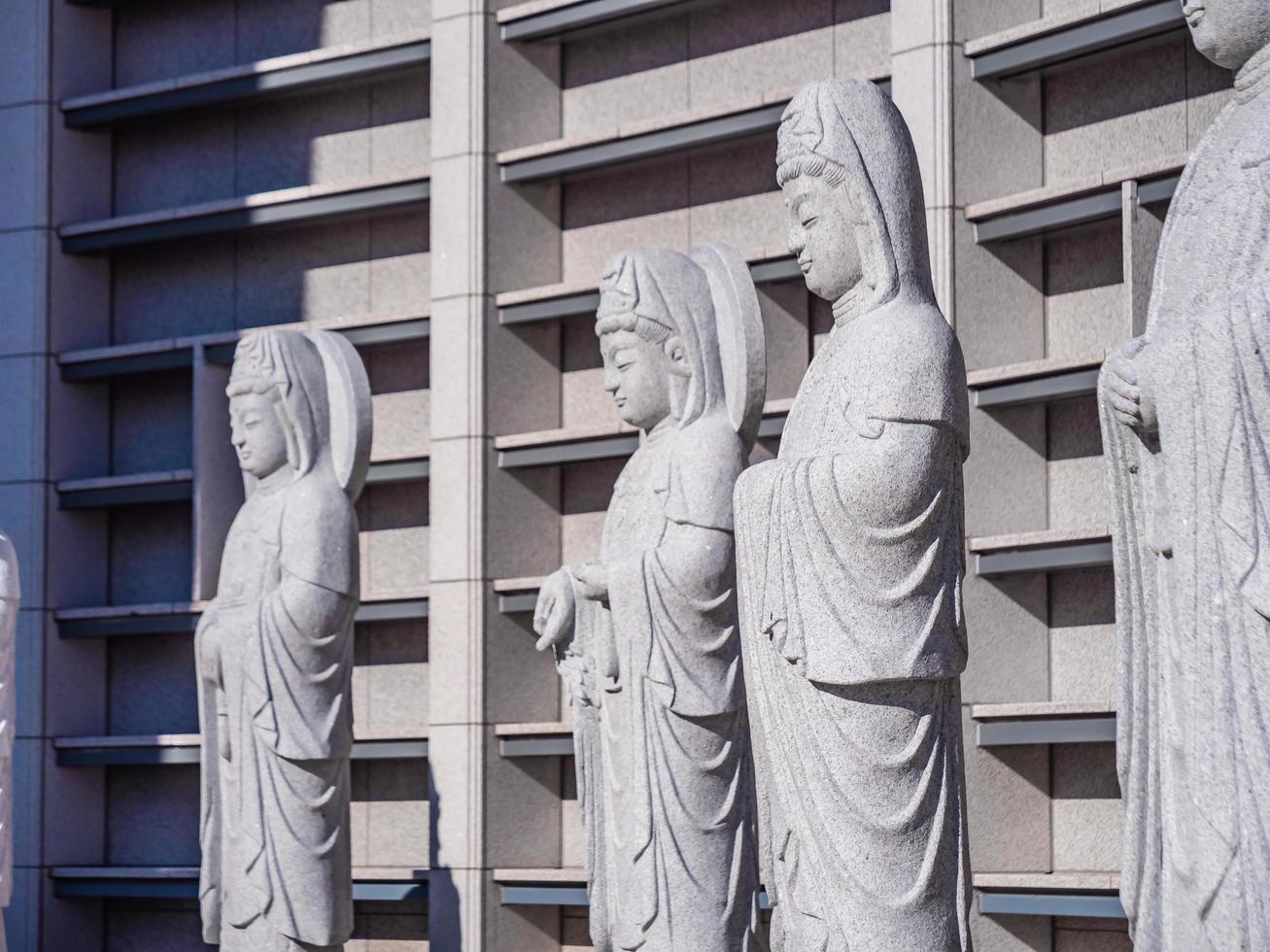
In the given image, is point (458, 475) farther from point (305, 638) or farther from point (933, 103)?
point (933, 103)

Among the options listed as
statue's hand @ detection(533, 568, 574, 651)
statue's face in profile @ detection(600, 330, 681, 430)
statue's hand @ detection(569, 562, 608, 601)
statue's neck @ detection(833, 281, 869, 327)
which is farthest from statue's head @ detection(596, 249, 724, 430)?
statue's neck @ detection(833, 281, 869, 327)

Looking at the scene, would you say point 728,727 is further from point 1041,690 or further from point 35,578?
point 35,578

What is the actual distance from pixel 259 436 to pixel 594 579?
1.96 metres

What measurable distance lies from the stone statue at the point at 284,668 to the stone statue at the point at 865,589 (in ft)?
9.81

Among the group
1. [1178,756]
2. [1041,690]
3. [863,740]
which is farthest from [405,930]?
[1178,756]

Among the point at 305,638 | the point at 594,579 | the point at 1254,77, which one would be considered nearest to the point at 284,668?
the point at 305,638

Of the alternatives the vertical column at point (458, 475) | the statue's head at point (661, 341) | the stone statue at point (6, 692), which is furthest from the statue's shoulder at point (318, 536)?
the vertical column at point (458, 475)

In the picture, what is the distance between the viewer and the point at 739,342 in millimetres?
6910

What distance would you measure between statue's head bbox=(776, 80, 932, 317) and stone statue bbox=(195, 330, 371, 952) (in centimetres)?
317

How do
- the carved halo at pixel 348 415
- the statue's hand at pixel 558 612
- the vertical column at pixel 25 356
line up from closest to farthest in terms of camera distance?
1. the statue's hand at pixel 558 612
2. the carved halo at pixel 348 415
3. the vertical column at pixel 25 356

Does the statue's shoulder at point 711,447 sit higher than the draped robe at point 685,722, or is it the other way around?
the statue's shoulder at point 711,447

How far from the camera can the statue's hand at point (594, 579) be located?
6918 mm

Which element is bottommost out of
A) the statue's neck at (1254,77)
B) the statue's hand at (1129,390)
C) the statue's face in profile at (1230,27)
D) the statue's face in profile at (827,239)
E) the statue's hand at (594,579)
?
the statue's hand at (594,579)

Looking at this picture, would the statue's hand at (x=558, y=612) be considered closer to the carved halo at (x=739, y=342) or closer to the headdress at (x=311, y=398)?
the carved halo at (x=739, y=342)
